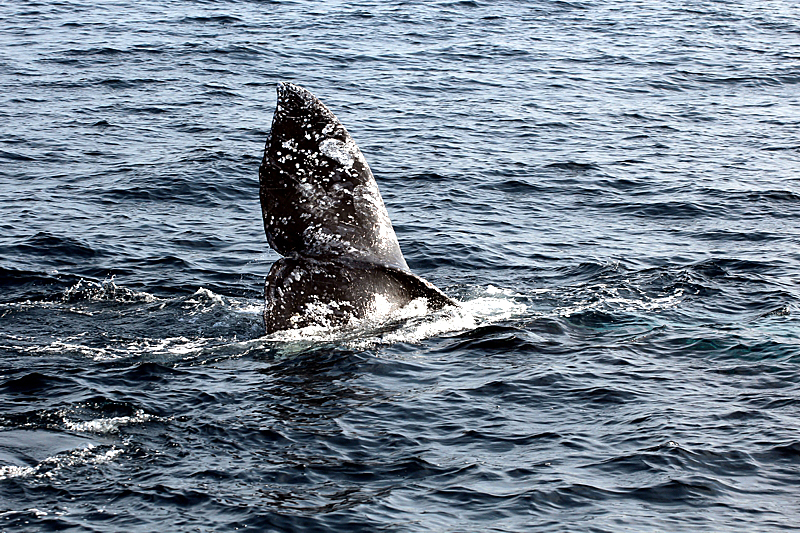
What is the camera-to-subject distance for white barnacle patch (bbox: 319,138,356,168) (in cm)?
998

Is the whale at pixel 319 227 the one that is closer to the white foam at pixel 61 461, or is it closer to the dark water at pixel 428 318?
the dark water at pixel 428 318

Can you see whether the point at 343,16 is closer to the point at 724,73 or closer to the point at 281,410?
the point at 724,73

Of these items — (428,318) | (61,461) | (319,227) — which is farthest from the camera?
(428,318)

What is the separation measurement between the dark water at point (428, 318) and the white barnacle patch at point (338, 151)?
170 cm

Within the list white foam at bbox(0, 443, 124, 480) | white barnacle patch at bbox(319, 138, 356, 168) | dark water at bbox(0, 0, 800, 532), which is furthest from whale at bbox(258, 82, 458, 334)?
white foam at bbox(0, 443, 124, 480)

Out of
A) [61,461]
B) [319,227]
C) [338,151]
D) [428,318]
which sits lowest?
[61,461]

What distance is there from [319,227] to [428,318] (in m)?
1.79

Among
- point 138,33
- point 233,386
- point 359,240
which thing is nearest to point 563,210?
point 359,240

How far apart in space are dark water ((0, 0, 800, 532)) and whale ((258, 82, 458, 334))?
0.40m

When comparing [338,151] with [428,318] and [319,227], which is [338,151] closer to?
[319,227]

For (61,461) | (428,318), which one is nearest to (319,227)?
(428,318)

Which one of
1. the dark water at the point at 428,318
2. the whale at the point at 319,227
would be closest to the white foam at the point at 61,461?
the dark water at the point at 428,318

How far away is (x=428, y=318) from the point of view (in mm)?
11008

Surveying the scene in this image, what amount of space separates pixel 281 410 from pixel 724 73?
22080mm
